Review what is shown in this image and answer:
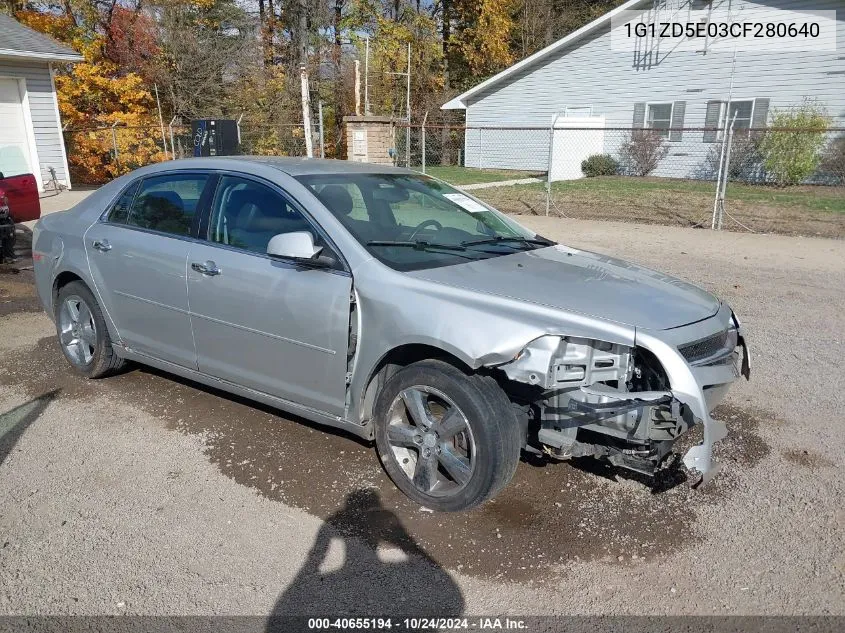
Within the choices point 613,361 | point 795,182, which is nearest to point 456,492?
point 613,361

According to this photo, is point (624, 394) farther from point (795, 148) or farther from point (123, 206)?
point (795, 148)

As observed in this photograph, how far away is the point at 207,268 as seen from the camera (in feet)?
12.8

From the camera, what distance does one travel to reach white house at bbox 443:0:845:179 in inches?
772

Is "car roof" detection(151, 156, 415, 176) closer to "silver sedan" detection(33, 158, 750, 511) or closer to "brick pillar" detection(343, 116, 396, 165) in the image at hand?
"silver sedan" detection(33, 158, 750, 511)

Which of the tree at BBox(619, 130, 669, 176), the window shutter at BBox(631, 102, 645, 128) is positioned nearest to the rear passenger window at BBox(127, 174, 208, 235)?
the tree at BBox(619, 130, 669, 176)

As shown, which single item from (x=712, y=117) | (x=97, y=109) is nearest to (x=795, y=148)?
(x=712, y=117)

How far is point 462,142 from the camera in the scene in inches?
1114

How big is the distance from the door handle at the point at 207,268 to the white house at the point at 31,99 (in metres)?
14.0

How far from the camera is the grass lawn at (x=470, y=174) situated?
21625 mm

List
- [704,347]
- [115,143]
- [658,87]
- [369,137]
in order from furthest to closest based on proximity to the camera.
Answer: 1. [658,87]
2. [115,143]
3. [369,137]
4. [704,347]

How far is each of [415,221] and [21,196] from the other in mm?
7482

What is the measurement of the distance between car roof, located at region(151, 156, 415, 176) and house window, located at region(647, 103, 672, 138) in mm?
19971

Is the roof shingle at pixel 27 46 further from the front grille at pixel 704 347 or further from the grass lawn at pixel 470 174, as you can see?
the front grille at pixel 704 347

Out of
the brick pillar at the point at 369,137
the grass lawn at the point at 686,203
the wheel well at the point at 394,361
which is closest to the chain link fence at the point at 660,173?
the grass lawn at the point at 686,203
